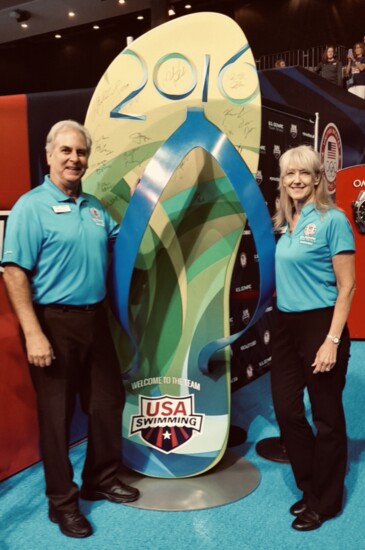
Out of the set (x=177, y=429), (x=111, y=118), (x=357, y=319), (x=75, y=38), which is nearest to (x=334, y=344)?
(x=177, y=429)

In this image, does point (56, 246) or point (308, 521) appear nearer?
point (56, 246)

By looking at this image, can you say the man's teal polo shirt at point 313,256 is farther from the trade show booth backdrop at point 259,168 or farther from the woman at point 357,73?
the woman at point 357,73

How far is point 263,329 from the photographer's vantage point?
4355mm

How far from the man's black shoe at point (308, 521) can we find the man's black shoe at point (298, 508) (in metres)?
0.06

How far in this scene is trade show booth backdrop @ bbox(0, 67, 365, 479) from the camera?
249 cm

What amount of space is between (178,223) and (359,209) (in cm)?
291

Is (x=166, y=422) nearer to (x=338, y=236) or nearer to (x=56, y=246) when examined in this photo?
(x=56, y=246)

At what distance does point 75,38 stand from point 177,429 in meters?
15.8

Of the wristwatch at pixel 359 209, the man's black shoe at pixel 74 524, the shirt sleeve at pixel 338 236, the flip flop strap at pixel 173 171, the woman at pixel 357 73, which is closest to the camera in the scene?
the shirt sleeve at pixel 338 236

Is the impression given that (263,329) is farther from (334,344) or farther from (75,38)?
(75,38)

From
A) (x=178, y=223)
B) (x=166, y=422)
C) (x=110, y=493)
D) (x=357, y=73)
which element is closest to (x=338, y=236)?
(x=178, y=223)

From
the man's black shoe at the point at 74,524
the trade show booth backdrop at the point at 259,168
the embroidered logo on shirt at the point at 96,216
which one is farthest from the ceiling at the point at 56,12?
the man's black shoe at the point at 74,524

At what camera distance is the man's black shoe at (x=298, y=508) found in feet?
7.04

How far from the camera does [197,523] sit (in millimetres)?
2115
